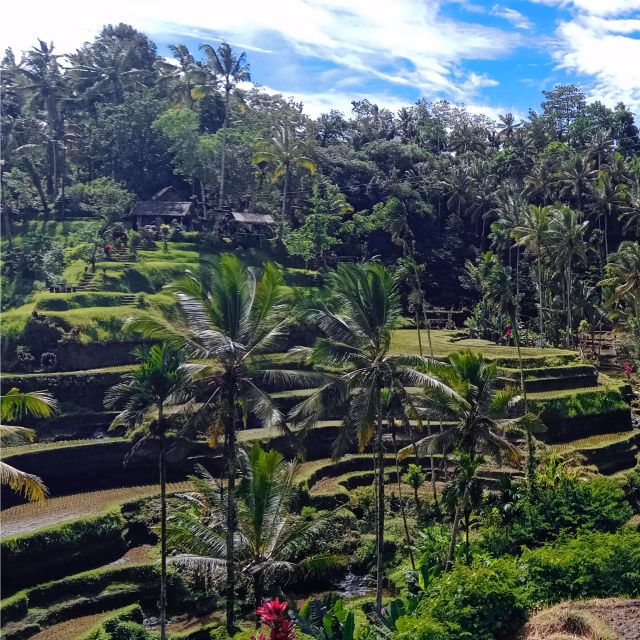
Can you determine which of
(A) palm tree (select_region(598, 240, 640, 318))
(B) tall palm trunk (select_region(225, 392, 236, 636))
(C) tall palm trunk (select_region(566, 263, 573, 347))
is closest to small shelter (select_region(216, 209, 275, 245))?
(C) tall palm trunk (select_region(566, 263, 573, 347))

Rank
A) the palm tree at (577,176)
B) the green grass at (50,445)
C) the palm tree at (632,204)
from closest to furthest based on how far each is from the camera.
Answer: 1. the green grass at (50,445)
2. the palm tree at (632,204)
3. the palm tree at (577,176)

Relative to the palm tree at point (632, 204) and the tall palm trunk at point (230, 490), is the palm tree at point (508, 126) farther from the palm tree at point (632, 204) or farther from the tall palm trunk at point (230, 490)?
the tall palm trunk at point (230, 490)

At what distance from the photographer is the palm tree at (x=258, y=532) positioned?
2038 cm

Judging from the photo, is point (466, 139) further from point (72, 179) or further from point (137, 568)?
point (137, 568)

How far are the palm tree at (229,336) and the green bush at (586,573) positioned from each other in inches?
311

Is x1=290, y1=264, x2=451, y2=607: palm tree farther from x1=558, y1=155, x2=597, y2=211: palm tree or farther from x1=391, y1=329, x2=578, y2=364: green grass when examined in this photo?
x1=558, y1=155, x2=597, y2=211: palm tree

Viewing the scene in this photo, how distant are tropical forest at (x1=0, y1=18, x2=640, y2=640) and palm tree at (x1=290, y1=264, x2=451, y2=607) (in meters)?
0.09

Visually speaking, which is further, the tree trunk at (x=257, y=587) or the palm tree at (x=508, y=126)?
the palm tree at (x=508, y=126)

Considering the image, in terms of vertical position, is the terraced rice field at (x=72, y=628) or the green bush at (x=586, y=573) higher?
the green bush at (x=586, y=573)

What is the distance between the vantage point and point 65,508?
1072 inches

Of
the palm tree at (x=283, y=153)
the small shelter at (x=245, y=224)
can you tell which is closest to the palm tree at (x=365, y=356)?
the small shelter at (x=245, y=224)

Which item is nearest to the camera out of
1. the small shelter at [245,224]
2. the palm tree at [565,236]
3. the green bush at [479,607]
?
the green bush at [479,607]

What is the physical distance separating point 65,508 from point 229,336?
13731mm

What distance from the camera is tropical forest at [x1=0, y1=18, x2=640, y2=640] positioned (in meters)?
18.2
